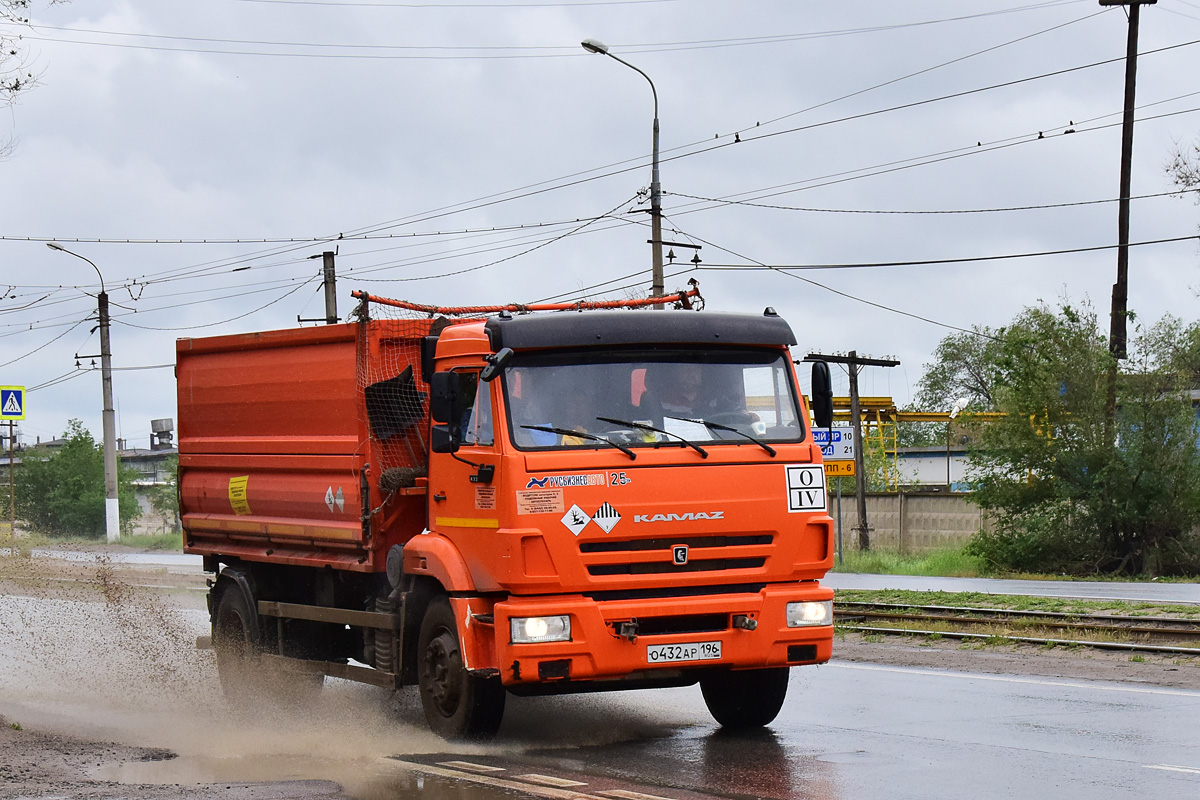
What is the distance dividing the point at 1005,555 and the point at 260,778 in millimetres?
26903

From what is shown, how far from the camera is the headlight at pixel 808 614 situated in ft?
30.3

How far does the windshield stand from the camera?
29.9ft

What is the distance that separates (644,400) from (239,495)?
482 centimetres

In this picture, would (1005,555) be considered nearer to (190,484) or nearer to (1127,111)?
(1127,111)

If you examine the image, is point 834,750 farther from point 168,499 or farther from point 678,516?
point 168,499

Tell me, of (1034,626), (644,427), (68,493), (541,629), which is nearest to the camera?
(541,629)

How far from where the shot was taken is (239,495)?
12703 millimetres

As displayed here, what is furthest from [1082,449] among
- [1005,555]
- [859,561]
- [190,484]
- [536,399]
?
[536,399]

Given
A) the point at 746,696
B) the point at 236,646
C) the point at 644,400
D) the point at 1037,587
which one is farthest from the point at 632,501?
the point at 1037,587

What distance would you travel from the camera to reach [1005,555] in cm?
3316

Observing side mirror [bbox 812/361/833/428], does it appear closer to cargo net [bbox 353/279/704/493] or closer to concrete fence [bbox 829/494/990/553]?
cargo net [bbox 353/279/704/493]

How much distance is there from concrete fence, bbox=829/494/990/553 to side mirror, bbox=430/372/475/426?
3039 cm

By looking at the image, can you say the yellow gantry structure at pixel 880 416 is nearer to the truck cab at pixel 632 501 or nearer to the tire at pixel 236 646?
the tire at pixel 236 646

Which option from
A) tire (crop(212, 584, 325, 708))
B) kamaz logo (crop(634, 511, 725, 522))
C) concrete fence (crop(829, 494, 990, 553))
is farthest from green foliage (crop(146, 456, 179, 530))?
kamaz logo (crop(634, 511, 725, 522))
